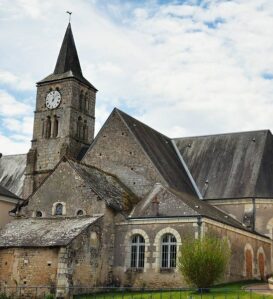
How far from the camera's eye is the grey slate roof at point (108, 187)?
35594 mm

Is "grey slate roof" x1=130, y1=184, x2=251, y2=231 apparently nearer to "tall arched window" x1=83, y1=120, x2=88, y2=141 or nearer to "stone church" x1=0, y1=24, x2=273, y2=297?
"stone church" x1=0, y1=24, x2=273, y2=297

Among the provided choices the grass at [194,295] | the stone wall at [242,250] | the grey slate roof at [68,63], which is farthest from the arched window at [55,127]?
the grass at [194,295]

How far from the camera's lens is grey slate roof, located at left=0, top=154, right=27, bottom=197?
2175 inches

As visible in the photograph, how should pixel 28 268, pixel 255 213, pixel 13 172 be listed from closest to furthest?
pixel 28 268, pixel 255 213, pixel 13 172

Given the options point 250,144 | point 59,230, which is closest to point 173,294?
point 59,230

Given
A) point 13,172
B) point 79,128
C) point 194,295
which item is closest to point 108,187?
point 194,295

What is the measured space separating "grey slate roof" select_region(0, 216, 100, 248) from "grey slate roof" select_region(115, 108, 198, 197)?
735 cm

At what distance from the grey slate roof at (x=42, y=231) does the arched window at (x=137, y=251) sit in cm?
266

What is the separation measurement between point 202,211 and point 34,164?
2381 cm

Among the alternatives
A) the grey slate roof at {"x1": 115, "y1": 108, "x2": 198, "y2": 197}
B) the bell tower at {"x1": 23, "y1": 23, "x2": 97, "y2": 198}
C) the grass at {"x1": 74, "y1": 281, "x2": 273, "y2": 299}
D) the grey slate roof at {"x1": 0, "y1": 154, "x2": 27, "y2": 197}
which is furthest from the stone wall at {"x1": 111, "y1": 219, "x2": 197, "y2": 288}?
the grey slate roof at {"x1": 0, "y1": 154, "x2": 27, "y2": 197}

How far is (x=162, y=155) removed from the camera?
42.3m

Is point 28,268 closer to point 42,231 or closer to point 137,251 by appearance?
point 42,231

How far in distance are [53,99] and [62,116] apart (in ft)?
7.28

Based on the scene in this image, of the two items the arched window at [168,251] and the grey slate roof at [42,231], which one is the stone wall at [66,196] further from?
the arched window at [168,251]
